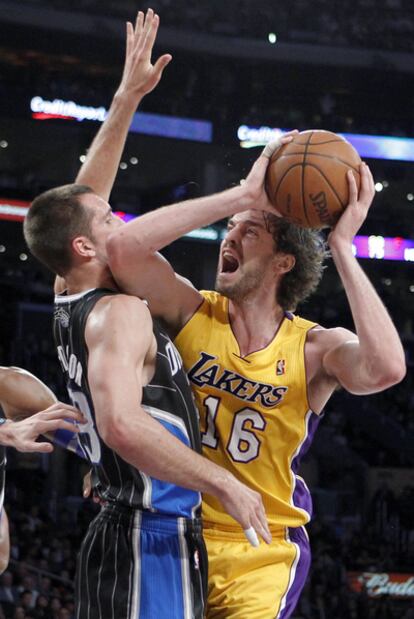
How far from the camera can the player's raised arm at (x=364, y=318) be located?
354 cm

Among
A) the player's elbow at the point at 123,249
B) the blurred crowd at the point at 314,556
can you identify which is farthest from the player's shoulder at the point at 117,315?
the blurred crowd at the point at 314,556

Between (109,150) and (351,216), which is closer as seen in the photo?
(351,216)

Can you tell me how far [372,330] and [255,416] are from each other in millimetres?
623

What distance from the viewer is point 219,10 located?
27266mm

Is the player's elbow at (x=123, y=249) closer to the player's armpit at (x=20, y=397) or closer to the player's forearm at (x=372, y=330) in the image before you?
the player's forearm at (x=372, y=330)

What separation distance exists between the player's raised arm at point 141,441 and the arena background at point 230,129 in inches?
564

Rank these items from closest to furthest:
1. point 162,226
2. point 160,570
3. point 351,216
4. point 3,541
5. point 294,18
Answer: point 160,570, point 162,226, point 351,216, point 3,541, point 294,18

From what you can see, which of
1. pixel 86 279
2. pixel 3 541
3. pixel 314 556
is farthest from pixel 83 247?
pixel 314 556

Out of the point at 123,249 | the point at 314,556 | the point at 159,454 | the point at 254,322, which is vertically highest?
the point at 123,249

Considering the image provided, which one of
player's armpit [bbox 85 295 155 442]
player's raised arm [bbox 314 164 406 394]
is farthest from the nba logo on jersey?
player's armpit [bbox 85 295 155 442]

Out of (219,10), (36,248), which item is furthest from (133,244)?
(219,10)

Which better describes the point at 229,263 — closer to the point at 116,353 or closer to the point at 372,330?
the point at 372,330

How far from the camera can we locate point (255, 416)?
3.85m

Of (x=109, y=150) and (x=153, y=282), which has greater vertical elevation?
(x=109, y=150)
